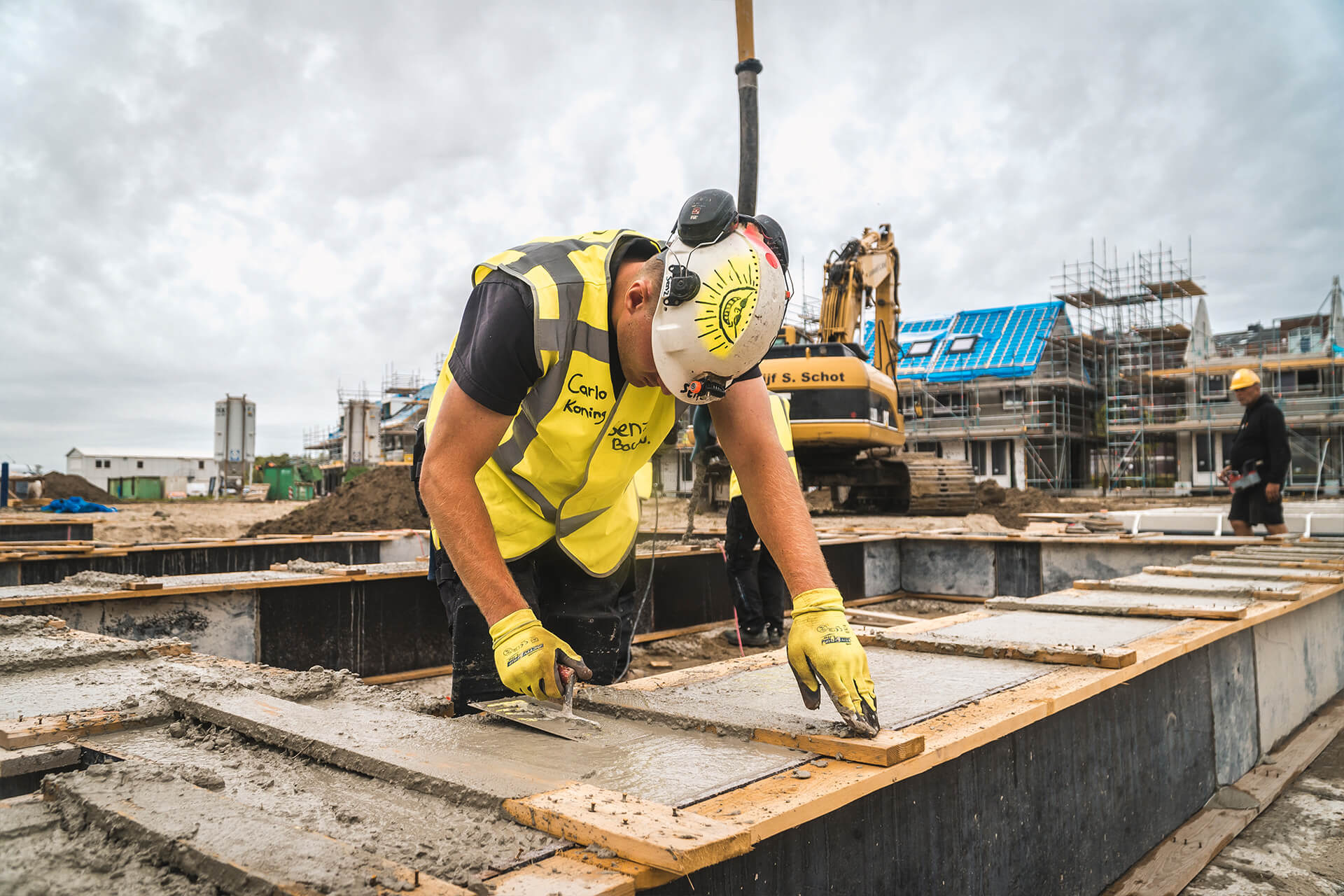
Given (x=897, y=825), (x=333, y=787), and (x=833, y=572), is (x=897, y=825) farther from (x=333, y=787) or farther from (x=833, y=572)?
(x=833, y=572)

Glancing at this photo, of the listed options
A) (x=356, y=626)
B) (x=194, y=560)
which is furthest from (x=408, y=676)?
(x=194, y=560)

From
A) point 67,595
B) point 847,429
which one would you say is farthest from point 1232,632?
point 847,429

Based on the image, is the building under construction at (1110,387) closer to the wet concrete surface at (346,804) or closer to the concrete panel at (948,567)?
the concrete panel at (948,567)

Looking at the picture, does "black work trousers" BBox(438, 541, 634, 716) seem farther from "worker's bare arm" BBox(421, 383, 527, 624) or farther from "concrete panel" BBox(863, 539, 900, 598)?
"concrete panel" BBox(863, 539, 900, 598)

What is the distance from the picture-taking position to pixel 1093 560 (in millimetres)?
A: 7355

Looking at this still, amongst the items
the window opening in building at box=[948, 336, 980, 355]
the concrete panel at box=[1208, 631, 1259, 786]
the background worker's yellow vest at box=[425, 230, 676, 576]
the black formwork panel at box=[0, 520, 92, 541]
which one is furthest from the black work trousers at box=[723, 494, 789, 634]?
the window opening in building at box=[948, 336, 980, 355]

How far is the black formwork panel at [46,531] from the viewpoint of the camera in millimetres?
8570

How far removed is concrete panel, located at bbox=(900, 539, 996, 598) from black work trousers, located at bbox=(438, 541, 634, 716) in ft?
19.1

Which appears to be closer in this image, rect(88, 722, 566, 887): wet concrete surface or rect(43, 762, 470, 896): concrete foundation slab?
rect(43, 762, 470, 896): concrete foundation slab

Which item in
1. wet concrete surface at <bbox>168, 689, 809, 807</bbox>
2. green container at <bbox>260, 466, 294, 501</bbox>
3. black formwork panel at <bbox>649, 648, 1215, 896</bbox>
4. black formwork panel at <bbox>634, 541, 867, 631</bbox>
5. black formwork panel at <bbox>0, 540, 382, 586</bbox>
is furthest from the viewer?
green container at <bbox>260, 466, 294, 501</bbox>

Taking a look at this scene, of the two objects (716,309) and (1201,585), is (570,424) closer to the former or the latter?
(716,309)

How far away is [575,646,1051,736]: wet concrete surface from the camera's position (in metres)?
1.90

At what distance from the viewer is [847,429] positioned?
12.3 meters

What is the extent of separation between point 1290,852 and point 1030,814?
4.03 ft
